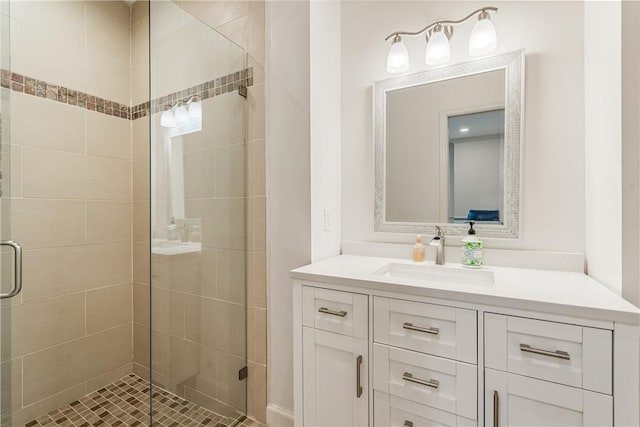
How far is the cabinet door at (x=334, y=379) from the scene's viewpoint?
121cm

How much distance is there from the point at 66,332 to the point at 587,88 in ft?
9.88

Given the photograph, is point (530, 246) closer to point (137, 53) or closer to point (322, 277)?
point (322, 277)

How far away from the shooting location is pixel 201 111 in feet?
4.86

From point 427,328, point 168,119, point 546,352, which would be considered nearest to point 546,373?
point 546,352

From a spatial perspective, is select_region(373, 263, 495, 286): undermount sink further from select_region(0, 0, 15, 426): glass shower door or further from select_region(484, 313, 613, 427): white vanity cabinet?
select_region(0, 0, 15, 426): glass shower door

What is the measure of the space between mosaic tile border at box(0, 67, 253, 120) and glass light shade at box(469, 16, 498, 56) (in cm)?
114

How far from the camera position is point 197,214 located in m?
1.48

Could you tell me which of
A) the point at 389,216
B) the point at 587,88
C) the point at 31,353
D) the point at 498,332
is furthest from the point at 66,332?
the point at 587,88

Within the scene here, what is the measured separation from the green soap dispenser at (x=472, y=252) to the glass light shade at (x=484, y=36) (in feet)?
2.93

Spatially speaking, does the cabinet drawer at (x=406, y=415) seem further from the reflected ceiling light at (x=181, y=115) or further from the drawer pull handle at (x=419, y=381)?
the reflected ceiling light at (x=181, y=115)

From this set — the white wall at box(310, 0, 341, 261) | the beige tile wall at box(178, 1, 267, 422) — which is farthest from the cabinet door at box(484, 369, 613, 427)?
the beige tile wall at box(178, 1, 267, 422)

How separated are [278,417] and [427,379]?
0.94m

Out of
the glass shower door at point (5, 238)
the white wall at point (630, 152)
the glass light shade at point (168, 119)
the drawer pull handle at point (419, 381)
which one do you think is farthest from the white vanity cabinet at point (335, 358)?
the glass shower door at point (5, 238)

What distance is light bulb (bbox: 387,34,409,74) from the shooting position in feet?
5.25
